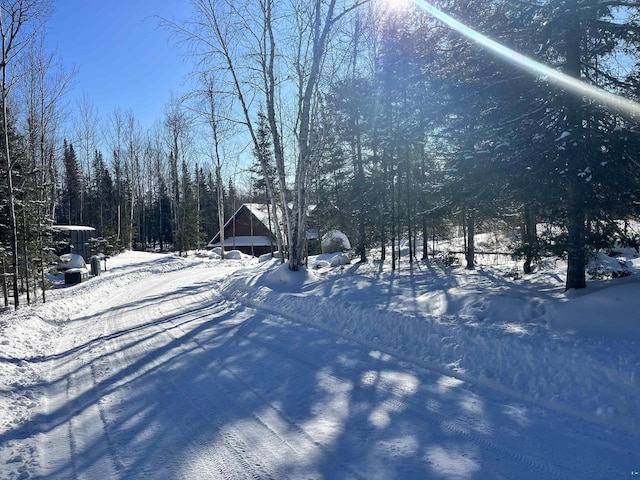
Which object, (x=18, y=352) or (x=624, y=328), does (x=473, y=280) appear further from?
(x=18, y=352)

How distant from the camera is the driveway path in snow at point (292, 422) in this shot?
3.37 m

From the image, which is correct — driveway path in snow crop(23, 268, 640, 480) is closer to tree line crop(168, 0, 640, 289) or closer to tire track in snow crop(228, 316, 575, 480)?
tire track in snow crop(228, 316, 575, 480)

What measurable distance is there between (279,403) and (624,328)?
15.5ft

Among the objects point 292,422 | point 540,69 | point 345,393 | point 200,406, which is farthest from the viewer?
point 540,69

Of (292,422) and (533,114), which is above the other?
(533,114)

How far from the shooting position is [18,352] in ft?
23.1

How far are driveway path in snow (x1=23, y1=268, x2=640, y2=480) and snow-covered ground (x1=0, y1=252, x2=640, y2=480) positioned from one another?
19mm

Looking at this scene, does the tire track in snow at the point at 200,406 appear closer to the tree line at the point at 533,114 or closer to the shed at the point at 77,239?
the tree line at the point at 533,114

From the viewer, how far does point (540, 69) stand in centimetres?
764

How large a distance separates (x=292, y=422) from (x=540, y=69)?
24.8 feet

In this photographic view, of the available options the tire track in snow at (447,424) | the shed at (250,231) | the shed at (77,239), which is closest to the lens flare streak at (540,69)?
the tire track in snow at (447,424)

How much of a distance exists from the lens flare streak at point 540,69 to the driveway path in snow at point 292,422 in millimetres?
5544

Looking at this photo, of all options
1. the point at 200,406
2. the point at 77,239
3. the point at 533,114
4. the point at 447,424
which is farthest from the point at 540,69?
the point at 77,239

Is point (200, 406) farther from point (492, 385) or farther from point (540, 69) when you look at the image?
point (540, 69)
